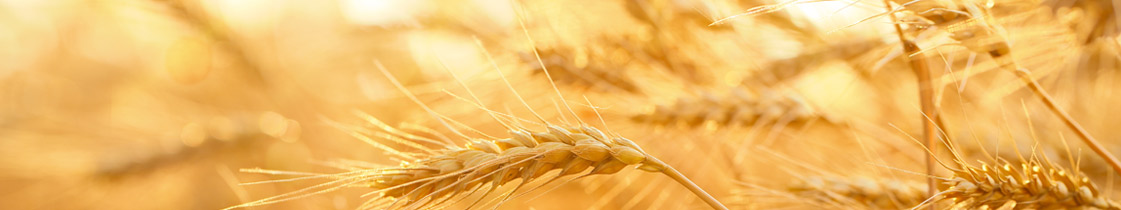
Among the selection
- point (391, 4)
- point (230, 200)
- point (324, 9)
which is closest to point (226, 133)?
point (230, 200)

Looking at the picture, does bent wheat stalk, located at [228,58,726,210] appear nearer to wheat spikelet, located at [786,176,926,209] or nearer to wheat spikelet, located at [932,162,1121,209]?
wheat spikelet, located at [932,162,1121,209]

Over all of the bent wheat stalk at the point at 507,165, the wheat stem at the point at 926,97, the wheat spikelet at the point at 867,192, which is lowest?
the wheat spikelet at the point at 867,192

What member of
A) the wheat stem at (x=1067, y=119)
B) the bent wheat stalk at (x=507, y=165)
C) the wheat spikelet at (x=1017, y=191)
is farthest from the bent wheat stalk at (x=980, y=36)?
the bent wheat stalk at (x=507, y=165)

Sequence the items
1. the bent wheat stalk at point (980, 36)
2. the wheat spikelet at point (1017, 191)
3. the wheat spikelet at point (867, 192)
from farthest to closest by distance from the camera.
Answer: the wheat spikelet at point (867, 192) < the bent wheat stalk at point (980, 36) < the wheat spikelet at point (1017, 191)

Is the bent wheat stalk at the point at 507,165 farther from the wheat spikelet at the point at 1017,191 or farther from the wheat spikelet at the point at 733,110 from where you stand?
the wheat spikelet at the point at 733,110

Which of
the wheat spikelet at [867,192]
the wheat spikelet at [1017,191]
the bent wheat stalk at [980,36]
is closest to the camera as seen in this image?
the wheat spikelet at [1017,191]

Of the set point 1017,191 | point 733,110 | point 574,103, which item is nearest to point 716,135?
point 733,110

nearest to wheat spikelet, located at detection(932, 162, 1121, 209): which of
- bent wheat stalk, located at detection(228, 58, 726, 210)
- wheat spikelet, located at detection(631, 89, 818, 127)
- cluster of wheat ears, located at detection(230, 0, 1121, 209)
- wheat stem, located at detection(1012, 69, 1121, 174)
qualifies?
cluster of wheat ears, located at detection(230, 0, 1121, 209)

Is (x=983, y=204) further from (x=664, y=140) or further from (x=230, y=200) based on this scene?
(x=230, y=200)

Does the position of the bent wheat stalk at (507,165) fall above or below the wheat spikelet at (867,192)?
above
